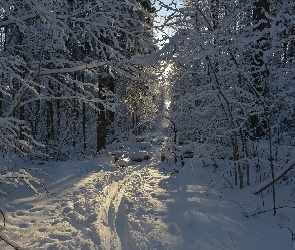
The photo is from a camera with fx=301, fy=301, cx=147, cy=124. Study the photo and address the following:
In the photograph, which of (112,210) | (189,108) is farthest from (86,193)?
(189,108)

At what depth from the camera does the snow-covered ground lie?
5152mm

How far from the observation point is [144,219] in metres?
6.52

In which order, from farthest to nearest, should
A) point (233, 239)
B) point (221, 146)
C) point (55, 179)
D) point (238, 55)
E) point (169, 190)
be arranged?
1. point (55, 179)
2. point (169, 190)
3. point (221, 146)
4. point (238, 55)
5. point (233, 239)

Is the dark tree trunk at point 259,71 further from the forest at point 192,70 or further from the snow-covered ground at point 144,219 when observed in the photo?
the snow-covered ground at point 144,219

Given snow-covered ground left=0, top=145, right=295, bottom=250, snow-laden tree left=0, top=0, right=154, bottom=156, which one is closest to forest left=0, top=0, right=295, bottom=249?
snow-laden tree left=0, top=0, right=154, bottom=156

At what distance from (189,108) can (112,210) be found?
429cm

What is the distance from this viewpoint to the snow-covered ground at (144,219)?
5.15 metres

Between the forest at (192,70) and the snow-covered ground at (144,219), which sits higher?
the forest at (192,70)

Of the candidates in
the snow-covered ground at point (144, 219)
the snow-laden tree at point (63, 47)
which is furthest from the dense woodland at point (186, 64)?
the snow-covered ground at point (144, 219)

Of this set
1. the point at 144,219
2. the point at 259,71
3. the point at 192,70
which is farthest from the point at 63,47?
the point at 192,70

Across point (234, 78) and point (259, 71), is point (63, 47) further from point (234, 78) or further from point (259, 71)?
point (234, 78)

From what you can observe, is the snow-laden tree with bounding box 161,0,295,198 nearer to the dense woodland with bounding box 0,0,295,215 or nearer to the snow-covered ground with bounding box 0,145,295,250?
the dense woodland with bounding box 0,0,295,215

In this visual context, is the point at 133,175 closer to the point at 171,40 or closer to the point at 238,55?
the point at 238,55

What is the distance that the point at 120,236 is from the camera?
5543 mm
